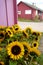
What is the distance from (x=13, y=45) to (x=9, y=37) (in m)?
0.28

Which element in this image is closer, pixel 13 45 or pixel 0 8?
Answer: pixel 13 45

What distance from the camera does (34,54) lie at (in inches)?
31.4

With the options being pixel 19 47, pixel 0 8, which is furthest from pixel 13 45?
pixel 0 8

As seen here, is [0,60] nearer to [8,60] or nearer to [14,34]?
[8,60]

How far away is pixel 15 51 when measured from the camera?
765 mm

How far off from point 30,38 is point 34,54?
34cm

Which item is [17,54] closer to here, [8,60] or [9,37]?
[8,60]

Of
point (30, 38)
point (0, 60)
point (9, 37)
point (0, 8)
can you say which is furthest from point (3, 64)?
point (0, 8)

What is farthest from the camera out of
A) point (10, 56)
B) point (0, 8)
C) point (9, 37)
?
point (0, 8)

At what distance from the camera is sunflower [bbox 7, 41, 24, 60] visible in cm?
75

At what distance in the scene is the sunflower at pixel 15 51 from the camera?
2.47ft

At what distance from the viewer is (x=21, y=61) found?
771 mm

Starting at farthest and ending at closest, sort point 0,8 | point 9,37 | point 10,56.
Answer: point 0,8
point 9,37
point 10,56

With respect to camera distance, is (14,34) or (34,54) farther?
(14,34)
